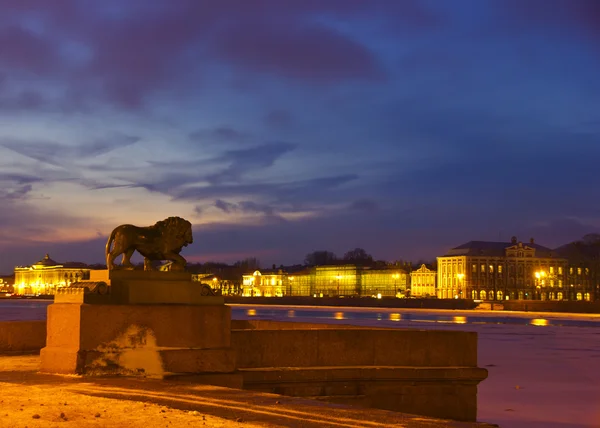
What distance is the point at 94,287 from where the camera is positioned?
41.0 ft

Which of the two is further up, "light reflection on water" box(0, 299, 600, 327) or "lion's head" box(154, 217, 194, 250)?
"lion's head" box(154, 217, 194, 250)

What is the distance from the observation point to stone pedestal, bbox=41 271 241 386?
1209 cm

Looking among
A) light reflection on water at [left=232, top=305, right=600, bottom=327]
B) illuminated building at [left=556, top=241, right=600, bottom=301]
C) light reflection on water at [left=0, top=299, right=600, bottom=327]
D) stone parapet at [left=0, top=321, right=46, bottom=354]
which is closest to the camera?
stone parapet at [left=0, top=321, right=46, bottom=354]

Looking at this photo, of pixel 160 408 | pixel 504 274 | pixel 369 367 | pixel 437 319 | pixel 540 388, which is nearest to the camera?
pixel 160 408

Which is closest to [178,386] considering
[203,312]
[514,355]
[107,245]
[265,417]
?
[203,312]

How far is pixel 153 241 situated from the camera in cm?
1383

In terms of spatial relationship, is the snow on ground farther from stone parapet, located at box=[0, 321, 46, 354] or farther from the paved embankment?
stone parapet, located at box=[0, 321, 46, 354]

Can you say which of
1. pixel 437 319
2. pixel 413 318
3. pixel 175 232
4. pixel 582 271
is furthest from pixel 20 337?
pixel 582 271

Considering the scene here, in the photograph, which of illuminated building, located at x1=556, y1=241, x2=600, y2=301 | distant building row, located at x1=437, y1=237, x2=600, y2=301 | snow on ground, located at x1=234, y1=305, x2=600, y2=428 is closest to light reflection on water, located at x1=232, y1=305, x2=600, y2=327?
snow on ground, located at x1=234, y1=305, x2=600, y2=428

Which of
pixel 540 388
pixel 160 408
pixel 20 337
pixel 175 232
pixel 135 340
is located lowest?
pixel 540 388

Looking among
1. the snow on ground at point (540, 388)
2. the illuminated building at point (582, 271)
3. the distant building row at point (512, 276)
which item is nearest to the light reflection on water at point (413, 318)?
the snow on ground at point (540, 388)

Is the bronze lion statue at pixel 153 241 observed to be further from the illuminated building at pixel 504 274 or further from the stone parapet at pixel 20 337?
the illuminated building at pixel 504 274

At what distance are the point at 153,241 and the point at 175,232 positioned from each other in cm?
37

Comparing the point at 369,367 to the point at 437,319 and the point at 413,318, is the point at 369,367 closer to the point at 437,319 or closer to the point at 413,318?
the point at 437,319
